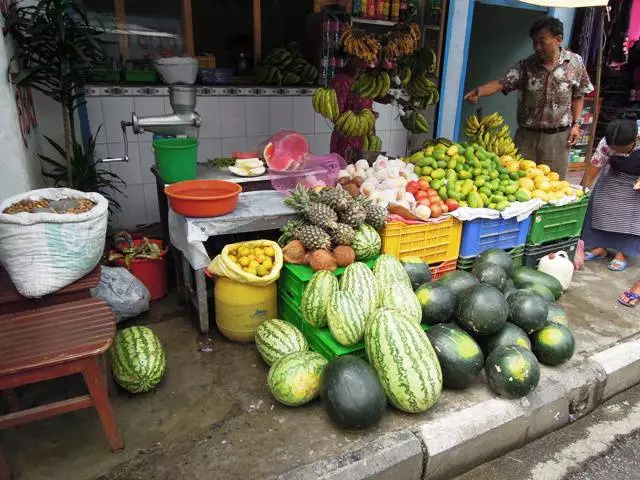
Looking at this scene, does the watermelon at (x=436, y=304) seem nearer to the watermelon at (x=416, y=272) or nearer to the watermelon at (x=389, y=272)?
the watermelon at (x=389, y=272)

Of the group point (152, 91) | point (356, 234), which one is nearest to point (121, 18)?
point (152, 91)

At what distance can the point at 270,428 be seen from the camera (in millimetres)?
2555

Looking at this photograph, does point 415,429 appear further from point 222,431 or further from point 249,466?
point 222,431

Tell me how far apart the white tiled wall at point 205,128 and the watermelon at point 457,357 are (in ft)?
13.0

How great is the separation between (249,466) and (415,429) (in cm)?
90

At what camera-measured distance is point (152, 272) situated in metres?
3.91

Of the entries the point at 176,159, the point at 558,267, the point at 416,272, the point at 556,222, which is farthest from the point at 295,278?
the point at 556,222

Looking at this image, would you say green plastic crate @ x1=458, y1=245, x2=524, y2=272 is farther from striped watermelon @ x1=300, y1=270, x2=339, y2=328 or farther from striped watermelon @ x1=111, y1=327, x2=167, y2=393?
striped watermelon @ x1=111, y1=327, x2=167, y2=393

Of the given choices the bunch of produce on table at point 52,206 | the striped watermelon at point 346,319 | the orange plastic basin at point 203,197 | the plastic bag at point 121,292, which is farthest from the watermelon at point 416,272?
the bunch of produce on table at point 52,206

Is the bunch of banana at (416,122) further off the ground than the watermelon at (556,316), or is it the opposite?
the bunch of banana at (416,122)

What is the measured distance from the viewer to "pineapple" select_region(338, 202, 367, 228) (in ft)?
11.1

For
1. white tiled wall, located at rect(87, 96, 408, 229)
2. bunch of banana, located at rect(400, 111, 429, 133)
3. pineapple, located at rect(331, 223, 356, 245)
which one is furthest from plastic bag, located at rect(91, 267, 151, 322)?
bunch of banana, located at rect(400, 111, 429, 133)

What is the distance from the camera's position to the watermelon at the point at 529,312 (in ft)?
9.80

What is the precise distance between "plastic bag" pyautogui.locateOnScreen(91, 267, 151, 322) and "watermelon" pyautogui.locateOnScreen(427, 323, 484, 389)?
223 centimetres
